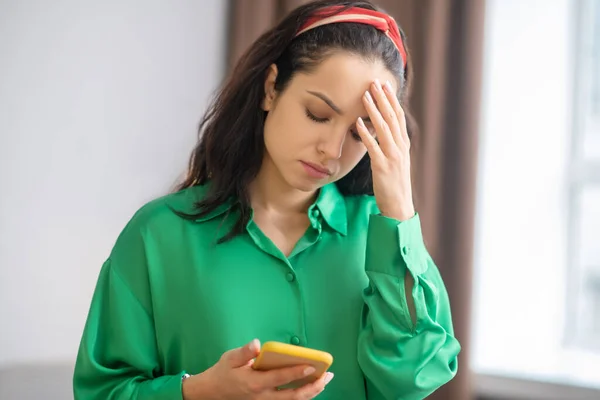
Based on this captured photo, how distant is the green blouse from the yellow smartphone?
0.55ft

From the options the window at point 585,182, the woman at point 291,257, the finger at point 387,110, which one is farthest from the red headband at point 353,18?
the window at point 585,182

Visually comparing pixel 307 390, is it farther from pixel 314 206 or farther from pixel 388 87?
pixel 388 87

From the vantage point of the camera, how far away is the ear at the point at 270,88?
3.57 ft

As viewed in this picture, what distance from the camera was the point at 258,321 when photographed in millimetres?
1064

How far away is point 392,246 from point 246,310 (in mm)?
249

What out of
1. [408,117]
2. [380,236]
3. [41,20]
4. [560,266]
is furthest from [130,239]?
[560,266]

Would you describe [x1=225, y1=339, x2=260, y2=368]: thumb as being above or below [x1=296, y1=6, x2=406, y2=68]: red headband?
below

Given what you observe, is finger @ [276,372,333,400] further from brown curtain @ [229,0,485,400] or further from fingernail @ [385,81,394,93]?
brown curtain @ [229,0,485,400]

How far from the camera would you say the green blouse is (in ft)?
3.40

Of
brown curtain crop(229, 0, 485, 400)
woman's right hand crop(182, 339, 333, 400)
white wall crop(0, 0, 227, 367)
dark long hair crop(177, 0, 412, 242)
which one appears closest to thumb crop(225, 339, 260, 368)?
woman's right hand crop(182, 339, 333, 400)

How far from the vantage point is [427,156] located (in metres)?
2.07

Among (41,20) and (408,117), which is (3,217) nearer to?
(41,20)

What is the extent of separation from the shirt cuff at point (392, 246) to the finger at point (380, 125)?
0.11 m

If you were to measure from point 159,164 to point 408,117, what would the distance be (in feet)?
3.76
